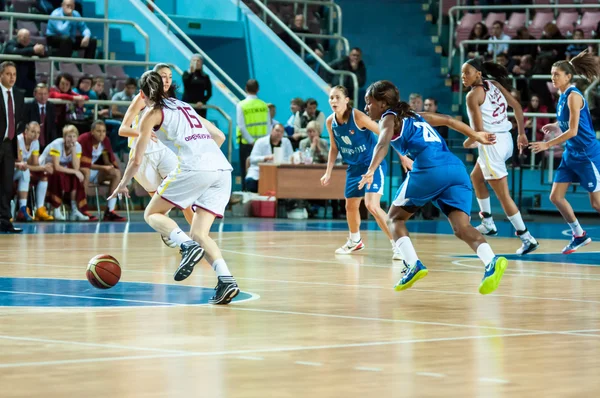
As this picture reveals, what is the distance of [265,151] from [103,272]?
11.7 metres

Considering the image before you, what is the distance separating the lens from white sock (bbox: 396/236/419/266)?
28.1 ft

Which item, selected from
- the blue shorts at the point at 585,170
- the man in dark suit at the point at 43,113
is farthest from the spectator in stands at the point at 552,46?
the blue shorts at the point at 585,170

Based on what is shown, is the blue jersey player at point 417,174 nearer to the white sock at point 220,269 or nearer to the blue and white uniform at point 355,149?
the white sock at point 220,269

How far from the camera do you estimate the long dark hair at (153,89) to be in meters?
8.10

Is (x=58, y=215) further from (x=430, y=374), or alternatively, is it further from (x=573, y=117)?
(x=430, y=374)

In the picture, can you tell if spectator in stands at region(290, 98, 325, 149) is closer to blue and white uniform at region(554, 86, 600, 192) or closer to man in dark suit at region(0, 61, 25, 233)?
man in dark suit at region(0, 61, 25, 233)

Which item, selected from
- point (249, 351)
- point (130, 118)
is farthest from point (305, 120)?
point (249, 351)

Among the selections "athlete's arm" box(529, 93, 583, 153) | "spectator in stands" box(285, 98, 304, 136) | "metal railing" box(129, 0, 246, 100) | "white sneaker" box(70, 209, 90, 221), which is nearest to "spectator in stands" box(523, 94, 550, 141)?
"spectator in stands" box(285, 98, 304, 136)

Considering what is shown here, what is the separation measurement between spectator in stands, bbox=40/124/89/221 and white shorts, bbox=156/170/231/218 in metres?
9.17

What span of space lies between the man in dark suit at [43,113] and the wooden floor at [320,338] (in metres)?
6.90

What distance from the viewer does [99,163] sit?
59.2ft

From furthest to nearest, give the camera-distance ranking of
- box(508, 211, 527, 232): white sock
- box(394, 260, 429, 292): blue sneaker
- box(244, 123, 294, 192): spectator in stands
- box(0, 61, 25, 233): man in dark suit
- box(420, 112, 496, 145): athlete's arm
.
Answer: box(244, 123, 294, 192): spectator in stands < box(0, 61, 25, 233): man in dark suit < box(508, 211, 527, 232): white sock < box(420, 112, 496, 145): athlete's arm < box(394, 260, 429, 292): blue sneaker

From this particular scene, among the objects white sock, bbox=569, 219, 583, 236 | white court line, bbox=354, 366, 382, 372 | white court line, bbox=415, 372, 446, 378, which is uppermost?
white court line, bbox=415, 372, 446, 378

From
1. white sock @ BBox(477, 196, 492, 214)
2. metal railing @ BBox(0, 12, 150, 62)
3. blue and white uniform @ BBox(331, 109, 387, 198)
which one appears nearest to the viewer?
blue and white uniform @ BBox(331, 109, 387, 198)
